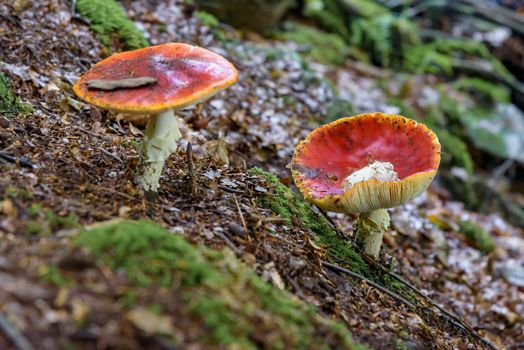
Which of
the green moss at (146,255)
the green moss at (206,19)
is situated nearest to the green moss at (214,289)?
the green moss at (146,255)

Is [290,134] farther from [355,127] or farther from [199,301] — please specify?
[199,301]

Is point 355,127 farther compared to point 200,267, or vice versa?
point 355,127

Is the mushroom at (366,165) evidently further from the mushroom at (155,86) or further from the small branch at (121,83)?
the small branch at (121,83)

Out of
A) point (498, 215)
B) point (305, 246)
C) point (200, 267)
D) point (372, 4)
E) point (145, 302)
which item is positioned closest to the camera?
point (145, 302)

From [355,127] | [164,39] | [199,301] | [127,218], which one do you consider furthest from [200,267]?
Answer: [164,39]

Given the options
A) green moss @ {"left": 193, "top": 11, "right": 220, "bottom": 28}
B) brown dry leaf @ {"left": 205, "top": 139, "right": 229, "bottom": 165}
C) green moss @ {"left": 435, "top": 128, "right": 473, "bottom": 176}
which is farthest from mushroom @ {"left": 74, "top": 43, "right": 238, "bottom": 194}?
green moss @ {"left": 435, "top": 128, "right": 473, "bottom": 176}
